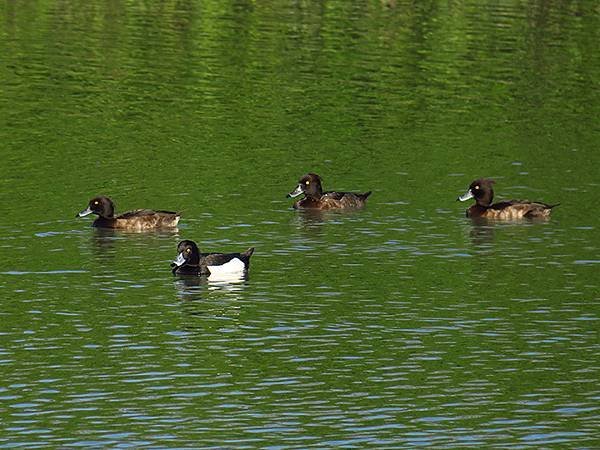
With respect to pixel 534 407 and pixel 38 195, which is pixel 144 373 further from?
pixel 38 195

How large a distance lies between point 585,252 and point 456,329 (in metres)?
7.17

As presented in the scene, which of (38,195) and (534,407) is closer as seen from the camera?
(534,407)

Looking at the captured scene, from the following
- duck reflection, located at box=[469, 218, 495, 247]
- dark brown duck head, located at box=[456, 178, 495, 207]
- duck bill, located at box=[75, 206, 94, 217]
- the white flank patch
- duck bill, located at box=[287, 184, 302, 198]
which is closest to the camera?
the white flank patch

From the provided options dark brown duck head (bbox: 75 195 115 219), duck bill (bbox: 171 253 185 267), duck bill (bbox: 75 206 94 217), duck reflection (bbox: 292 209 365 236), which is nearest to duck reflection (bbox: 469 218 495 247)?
duck reflection (bbox: 292 209 365 236)

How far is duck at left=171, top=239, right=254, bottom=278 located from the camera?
107ft

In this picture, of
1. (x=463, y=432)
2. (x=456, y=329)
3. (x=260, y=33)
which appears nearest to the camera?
(x=463, y=432)

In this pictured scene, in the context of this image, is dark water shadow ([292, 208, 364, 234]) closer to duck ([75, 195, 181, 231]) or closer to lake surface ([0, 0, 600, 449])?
lake surface ([0, 0, 600, 449])

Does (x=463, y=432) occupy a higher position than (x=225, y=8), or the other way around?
(x=225, y=8)

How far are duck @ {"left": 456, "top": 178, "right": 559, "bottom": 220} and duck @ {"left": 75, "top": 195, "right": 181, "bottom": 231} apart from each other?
22.5 feet

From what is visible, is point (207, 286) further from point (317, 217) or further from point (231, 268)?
point (317, 217)

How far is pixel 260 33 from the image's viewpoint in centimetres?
6844

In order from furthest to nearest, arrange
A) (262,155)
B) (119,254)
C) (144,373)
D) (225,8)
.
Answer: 1. (225,8)
2. (262,155)
3. (119,254)
4. (144,373)

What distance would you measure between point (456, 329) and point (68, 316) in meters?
6.46

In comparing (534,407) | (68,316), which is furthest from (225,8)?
(534,407)
